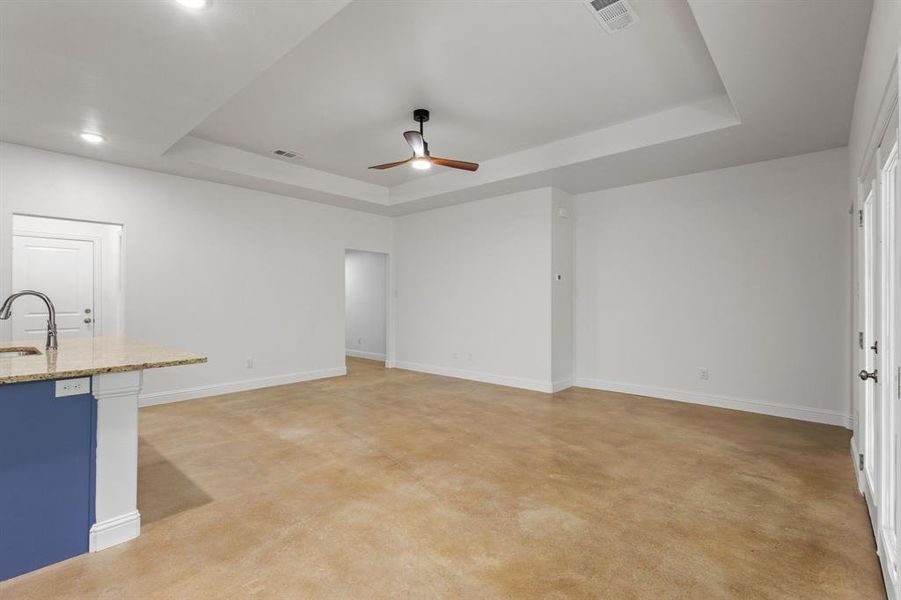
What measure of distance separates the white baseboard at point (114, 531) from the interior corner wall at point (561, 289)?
4485mm

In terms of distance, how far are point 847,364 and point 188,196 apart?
729cm

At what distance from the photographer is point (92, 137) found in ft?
12.9

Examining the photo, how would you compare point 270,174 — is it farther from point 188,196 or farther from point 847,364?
point 847,364

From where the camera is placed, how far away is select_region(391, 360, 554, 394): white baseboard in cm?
570

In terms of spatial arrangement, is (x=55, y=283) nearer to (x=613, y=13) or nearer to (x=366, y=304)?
(x=366, y=304)

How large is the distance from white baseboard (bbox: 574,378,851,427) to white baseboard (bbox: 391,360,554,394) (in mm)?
650

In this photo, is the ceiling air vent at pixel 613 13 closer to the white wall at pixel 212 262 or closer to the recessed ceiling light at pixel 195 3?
the recessed ceiling light at pixel 195 3

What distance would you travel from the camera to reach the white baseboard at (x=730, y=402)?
166 inches

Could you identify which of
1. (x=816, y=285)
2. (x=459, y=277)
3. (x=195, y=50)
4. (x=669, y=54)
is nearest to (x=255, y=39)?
(x=195, y=50)

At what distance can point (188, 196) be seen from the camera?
5242 mm

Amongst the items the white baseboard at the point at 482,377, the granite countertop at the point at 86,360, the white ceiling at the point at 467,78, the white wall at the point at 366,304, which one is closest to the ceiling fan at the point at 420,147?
the white ceiling at the point at 467,78

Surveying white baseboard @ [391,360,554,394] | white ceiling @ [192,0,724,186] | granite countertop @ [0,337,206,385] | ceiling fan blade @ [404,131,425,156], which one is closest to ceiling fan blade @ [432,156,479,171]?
ceiling fan blade @ [404,131,425,156]

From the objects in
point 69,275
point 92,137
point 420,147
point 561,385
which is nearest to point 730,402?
point 561,385

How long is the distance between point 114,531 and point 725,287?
558cm
